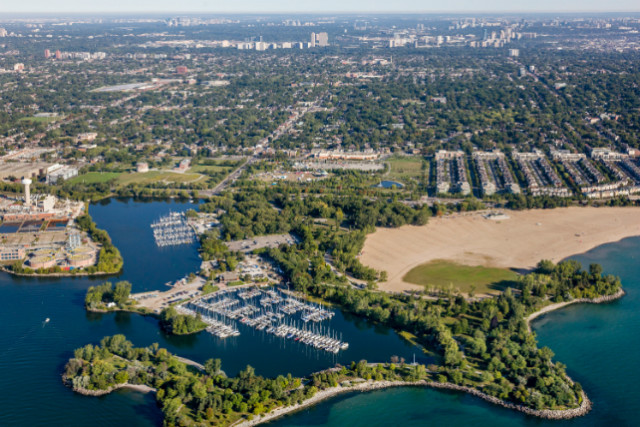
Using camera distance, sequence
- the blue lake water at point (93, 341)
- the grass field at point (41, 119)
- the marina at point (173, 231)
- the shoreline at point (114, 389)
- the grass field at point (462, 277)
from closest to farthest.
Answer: the blue lake water at point (93, 341) < the shoreline at point (114, 389) < the grass field at point (462, 277) < the marina at point (173, 231) < the grass field at point (41, 119)

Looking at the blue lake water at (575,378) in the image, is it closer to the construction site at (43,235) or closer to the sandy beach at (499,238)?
the sandy beach at (499,238)

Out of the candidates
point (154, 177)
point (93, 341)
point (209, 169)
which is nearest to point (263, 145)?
point (209, 169)

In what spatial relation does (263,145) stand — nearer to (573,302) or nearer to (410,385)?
(573,302)

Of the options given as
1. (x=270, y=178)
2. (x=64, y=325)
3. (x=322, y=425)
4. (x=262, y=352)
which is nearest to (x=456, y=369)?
(x=322, y=425)

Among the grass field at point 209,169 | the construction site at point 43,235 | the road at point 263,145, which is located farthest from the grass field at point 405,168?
the construction site at point 43,235

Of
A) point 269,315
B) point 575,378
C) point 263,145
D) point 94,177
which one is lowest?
point 575,378

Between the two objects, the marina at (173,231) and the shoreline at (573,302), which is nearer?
the shoreline at (573,302)

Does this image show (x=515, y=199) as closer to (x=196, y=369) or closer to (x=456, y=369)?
(x=456, y=369)
